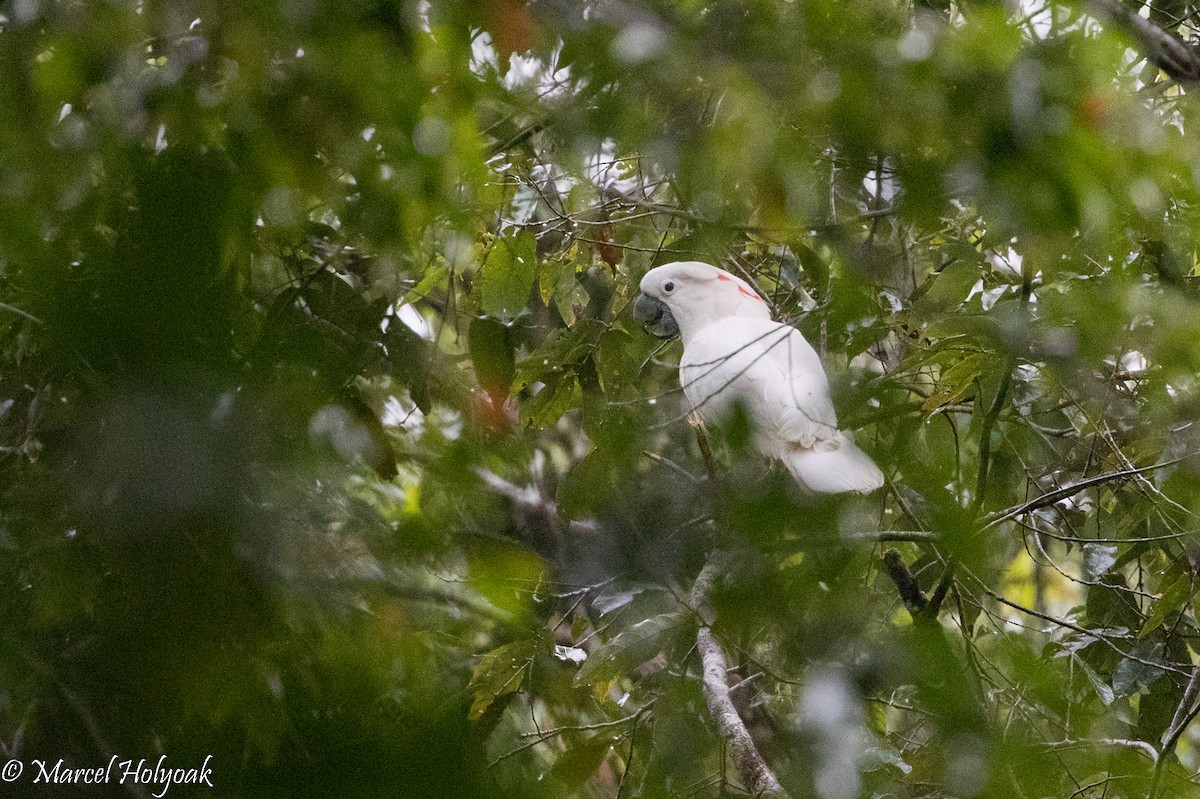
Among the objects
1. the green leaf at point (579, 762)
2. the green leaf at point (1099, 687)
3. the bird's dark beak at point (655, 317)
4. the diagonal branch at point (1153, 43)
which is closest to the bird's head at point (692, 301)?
the bird's dark beak at point (655, 317)

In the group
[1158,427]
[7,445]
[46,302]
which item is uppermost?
[46,302]

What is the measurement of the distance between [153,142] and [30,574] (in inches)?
7.1

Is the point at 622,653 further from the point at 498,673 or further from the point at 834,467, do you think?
the point at 498,673

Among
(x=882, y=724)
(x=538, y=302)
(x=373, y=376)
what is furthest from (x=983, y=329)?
(x=538, y=302)

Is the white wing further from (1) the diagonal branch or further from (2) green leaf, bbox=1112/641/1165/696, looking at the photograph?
(2) green leaf, bbox=1112/641/1165/696

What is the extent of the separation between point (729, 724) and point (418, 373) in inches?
21.9

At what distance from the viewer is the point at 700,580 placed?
0.54 m

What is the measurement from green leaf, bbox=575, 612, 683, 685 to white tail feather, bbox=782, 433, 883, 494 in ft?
0.77

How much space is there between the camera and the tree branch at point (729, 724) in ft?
2.79

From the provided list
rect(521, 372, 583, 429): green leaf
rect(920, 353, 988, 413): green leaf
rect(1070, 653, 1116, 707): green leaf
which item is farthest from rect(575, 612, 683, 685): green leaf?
rect(1070, 653, 1116, 707): green leaf

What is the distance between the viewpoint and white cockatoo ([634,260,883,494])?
0.85 meters

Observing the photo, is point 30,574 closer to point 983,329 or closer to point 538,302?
point 983,329

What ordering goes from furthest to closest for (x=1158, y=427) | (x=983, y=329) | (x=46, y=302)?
(x=1158, y=427) → (x=983, y=329) → (x=46, y=302)

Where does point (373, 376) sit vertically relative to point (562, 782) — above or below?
above
